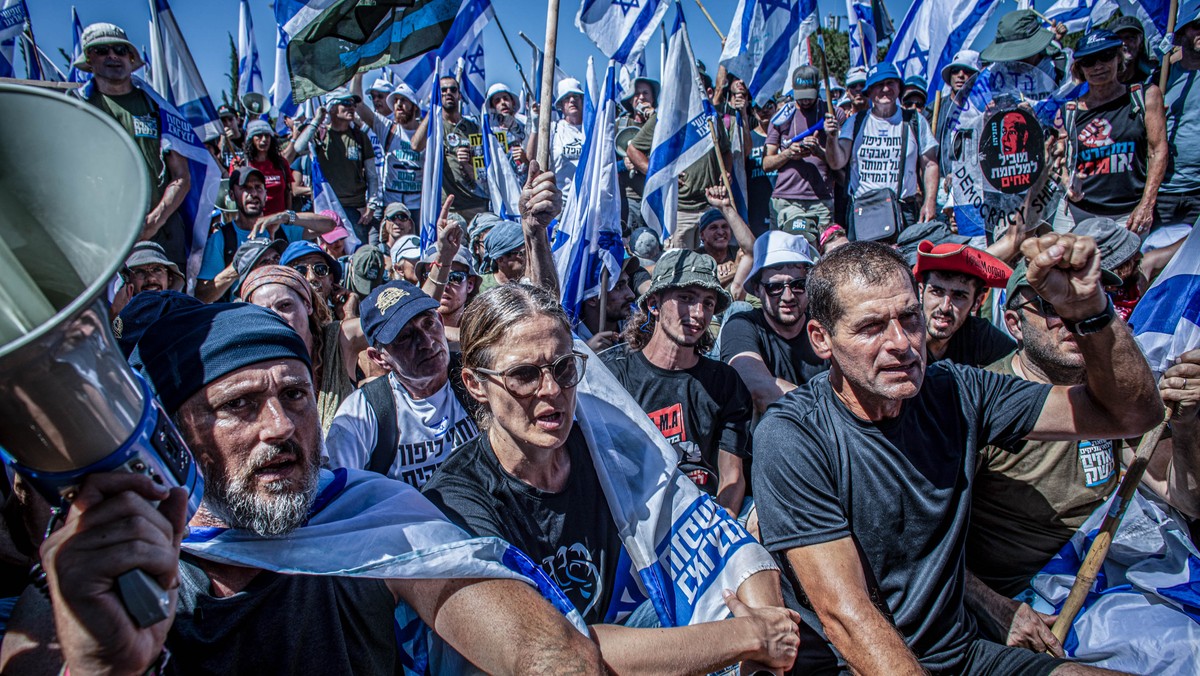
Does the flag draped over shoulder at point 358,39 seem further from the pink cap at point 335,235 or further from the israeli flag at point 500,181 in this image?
the pink cap at point 335,235

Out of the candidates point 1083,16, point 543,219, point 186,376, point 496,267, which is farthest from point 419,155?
point 1083,16

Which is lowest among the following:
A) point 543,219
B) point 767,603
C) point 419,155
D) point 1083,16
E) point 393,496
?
point 767,603

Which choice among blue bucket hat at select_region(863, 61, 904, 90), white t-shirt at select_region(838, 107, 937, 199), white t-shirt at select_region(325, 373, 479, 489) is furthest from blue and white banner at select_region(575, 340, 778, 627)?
blue bucket hat at select_region(863, 61, 904, 90)

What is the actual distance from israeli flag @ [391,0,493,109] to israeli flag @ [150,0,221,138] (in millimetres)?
2040

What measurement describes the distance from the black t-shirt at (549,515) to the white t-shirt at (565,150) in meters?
7.39

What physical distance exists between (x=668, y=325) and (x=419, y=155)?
19.6ft

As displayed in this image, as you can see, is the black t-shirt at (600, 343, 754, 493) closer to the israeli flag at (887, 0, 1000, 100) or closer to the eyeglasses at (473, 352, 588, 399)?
the eyeglasses at (473, 352, 588, 399)

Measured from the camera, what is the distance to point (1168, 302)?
3.34 metres

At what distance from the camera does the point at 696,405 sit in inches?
158

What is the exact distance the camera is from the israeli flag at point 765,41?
7621 mm

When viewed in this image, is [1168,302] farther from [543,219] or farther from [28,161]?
[28,161]

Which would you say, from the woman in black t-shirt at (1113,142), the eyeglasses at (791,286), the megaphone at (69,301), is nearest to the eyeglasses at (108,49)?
the eyeglasses at (791,286)

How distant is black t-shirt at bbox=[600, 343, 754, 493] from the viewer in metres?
3.92

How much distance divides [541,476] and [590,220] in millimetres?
2787
